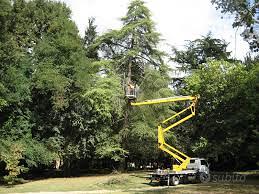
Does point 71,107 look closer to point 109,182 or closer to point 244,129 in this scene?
point 109,182

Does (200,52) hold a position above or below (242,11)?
above

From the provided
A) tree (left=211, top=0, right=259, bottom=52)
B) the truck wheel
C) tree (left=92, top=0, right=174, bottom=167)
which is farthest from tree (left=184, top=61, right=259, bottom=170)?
tree (left=211, top=0, right=259, bottom=52)

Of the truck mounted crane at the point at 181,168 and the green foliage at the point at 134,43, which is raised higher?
the green foliage at the point at 134,43

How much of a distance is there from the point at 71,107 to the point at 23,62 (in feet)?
23.5

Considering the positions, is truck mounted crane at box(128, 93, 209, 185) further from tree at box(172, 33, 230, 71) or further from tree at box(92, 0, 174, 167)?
tree at box(172, 33, 230, 71)

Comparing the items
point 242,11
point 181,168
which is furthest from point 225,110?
point 242,11

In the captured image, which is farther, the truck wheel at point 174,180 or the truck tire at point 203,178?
the truck tire at point 203,178

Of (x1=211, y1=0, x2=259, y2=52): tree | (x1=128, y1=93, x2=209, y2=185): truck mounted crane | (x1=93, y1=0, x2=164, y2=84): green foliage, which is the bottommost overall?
(x1=128, y1=93, x2=209, y2=185): truck mounted crane

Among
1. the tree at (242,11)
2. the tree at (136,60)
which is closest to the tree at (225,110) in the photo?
the tree at (136,60)

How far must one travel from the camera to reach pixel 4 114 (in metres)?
35.6

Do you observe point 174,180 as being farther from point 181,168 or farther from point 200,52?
point 200,52

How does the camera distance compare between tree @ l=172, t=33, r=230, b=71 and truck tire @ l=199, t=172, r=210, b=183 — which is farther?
tree @ l=172, t=33, r=230, b=71

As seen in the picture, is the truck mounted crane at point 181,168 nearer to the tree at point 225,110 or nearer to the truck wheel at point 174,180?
the truck wheel at point 174,180

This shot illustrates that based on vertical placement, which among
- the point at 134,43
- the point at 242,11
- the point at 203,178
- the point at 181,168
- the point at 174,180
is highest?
the point at 134,43
